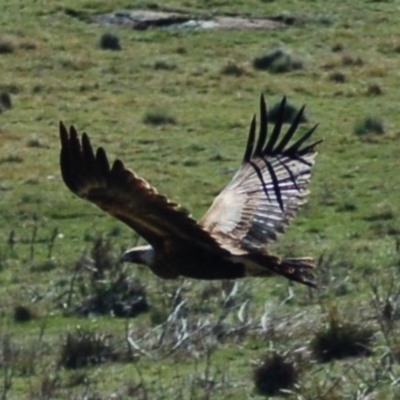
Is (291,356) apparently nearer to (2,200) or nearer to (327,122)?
(2,200)

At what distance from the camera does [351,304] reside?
1556 cm

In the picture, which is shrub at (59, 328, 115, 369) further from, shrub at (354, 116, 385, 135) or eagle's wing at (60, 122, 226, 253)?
shrub at (354, 116, 385, 135)

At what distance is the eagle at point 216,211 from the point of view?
27.9ft

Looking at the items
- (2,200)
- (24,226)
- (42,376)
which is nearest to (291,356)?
(42,376)

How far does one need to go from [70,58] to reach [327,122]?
7.02 meters

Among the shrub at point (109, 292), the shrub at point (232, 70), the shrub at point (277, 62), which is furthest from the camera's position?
the shrub at point (277, 62)

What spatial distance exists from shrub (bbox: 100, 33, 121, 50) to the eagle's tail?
23624 millimetres

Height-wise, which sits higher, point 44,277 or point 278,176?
point 278,176

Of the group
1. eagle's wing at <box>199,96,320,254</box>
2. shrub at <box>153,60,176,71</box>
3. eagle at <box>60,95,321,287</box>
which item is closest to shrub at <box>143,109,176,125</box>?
shrub at <box>153,60,176,71</box>

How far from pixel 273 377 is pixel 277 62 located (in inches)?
684

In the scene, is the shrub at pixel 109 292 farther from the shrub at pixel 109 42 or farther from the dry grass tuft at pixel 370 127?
the shrub at pixel 109 42

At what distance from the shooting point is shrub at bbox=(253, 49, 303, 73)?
3009cm

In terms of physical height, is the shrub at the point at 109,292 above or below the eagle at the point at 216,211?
below

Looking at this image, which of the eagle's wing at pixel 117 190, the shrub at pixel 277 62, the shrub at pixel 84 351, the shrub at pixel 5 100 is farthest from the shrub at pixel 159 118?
the eagle's wing at pixel 117 190
